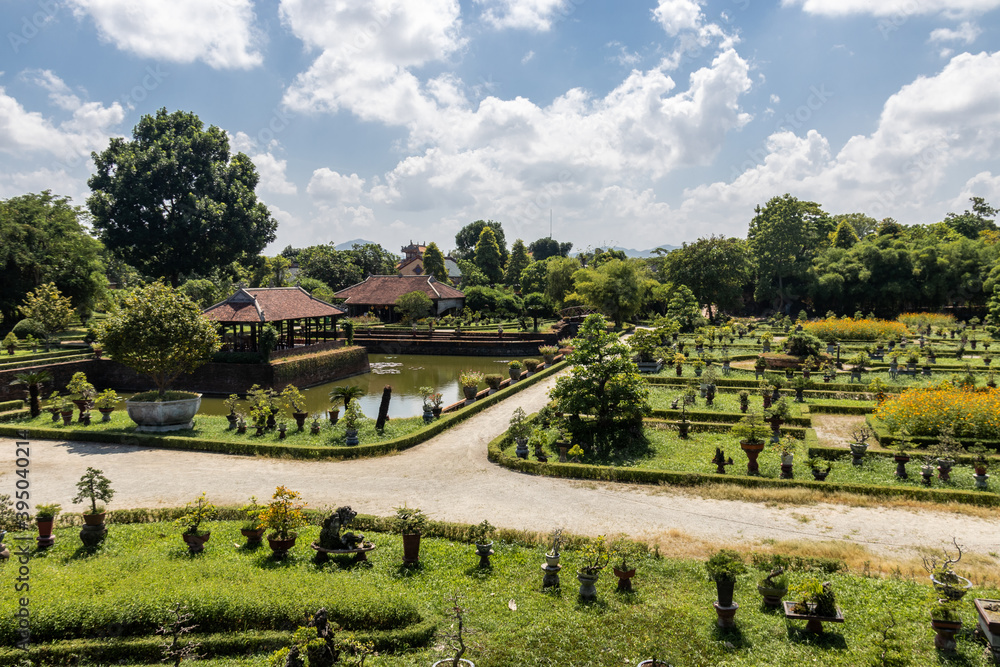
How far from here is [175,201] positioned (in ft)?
157

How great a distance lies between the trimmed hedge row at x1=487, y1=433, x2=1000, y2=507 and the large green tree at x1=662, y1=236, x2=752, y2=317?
1661 inches

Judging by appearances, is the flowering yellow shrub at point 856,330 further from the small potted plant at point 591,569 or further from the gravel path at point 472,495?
the small potted plant at point 591,569

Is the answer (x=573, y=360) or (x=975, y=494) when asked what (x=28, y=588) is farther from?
(x=975, y=494)

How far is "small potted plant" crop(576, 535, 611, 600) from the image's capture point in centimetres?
845

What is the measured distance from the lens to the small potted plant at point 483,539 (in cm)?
952

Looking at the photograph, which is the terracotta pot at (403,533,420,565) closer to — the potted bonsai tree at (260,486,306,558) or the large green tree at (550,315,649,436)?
the potted bonsai tree at (260,486,306,558)

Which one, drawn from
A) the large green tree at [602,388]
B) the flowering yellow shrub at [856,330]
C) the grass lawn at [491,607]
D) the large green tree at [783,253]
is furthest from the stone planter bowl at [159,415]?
the large green tree at [783,253]

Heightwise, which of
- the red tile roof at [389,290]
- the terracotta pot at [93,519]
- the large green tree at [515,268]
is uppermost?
the large green tree at [515,268]

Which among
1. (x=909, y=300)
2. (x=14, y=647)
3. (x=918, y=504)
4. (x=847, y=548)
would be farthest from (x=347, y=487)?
(x=909, y=300)

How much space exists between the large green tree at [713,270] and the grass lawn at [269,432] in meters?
39.9

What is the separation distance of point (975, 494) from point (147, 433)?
70.4ft

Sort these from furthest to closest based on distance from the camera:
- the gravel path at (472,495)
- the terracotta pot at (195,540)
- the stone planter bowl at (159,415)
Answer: the stone planter bowl at (159,415) → the gravel path at (472,495) → the terracotta pot at (195,540)

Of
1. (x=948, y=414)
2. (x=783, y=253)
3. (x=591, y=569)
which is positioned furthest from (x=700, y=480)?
(x=783, y=253)

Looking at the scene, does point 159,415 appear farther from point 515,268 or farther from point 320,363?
point 515,268
